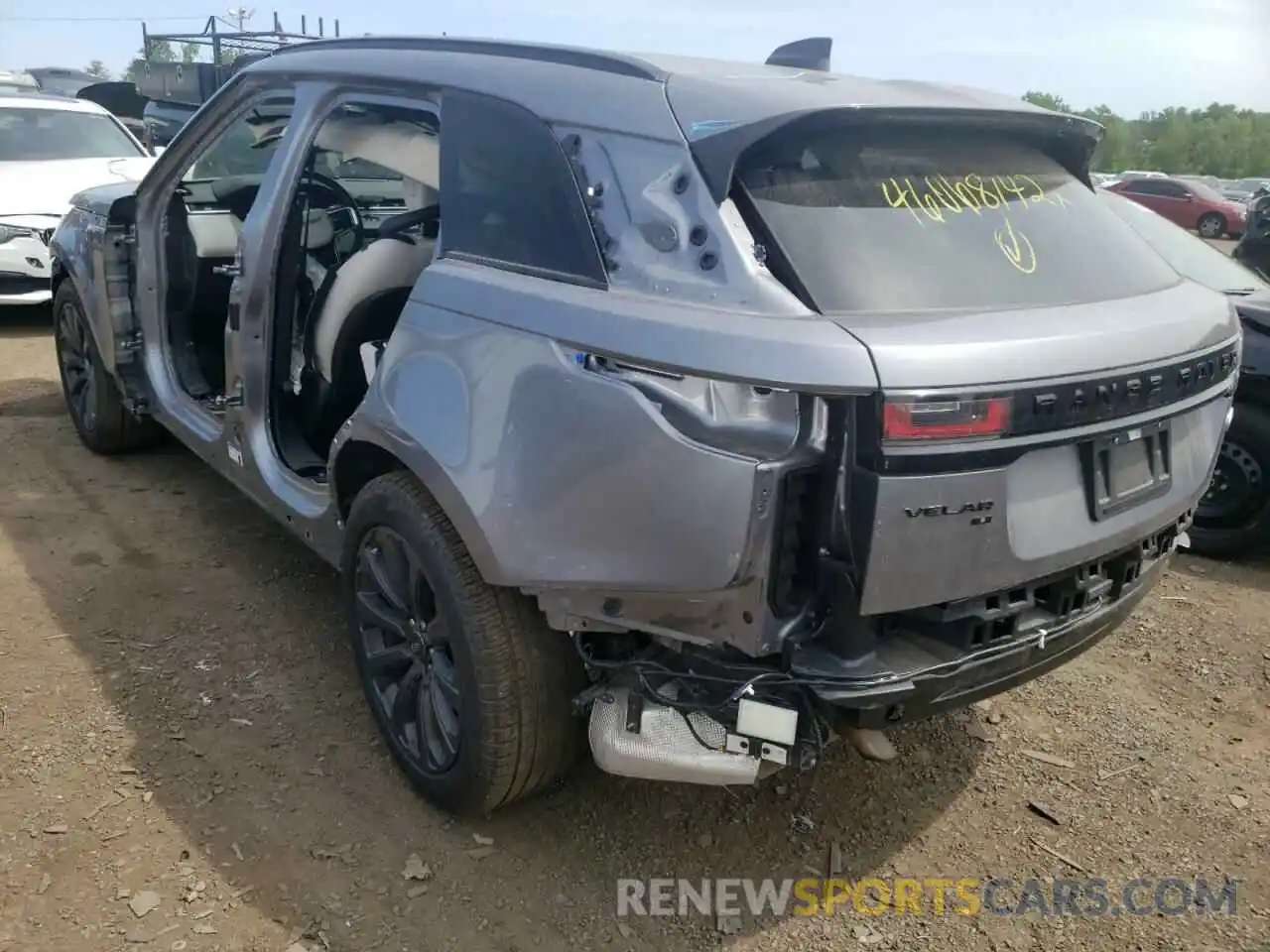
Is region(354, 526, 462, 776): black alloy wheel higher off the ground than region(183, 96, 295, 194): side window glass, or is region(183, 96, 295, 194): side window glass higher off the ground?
region(183, 96, 295, 194): side window glass

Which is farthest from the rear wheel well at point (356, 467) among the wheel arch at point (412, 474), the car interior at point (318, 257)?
the car interior at point (318, 257)

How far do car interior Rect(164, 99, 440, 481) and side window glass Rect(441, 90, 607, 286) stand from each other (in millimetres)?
358

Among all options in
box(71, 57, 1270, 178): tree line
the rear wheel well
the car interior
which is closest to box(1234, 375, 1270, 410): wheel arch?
the car interior

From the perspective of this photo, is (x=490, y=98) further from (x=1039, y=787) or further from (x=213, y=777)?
(x=1039, y=787)

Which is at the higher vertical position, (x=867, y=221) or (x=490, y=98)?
(x=490, y=98)

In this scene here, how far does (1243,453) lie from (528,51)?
3.68 meters

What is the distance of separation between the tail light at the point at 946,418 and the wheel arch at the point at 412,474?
0.91 meters

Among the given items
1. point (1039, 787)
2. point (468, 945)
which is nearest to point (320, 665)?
point (468, 945)

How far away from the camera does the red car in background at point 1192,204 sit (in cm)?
2488

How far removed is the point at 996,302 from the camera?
218 cm

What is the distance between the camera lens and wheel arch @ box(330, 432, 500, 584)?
90.2 inches

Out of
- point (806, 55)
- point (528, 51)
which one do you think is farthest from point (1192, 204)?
point (528, 51)

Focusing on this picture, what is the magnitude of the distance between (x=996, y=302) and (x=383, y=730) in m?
1.89

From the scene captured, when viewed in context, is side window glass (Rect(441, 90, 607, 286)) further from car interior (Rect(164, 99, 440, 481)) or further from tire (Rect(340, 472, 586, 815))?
tire (Rect(340, 472, 586, 815))
